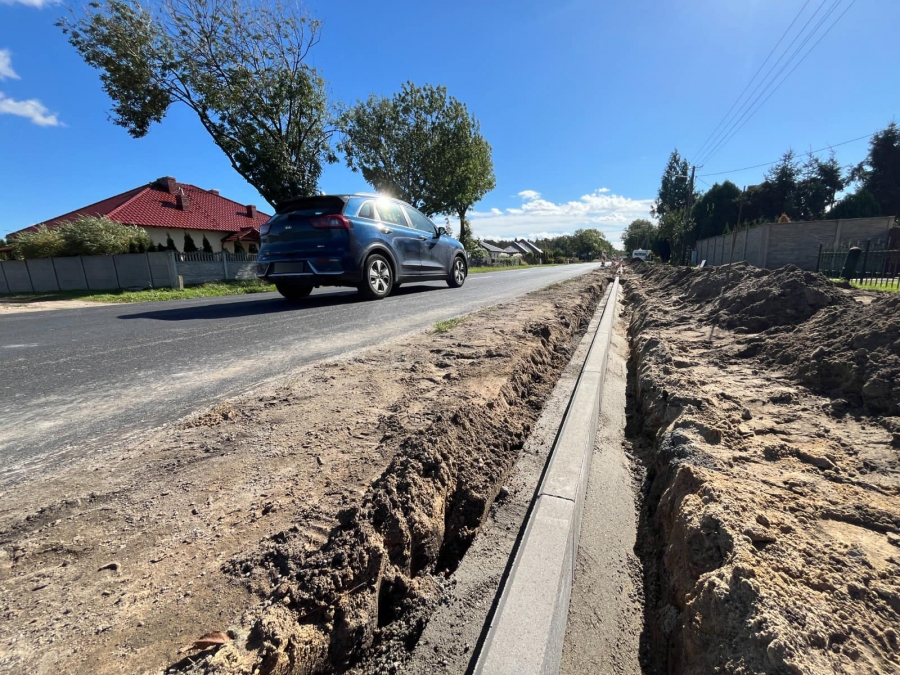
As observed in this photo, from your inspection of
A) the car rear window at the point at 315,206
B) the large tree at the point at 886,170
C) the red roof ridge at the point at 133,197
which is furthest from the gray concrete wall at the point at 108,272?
the large tree at the point at 886,170

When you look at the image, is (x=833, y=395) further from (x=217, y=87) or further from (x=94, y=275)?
(x=217, y=87)

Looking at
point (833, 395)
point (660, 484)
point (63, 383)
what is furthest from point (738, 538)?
point (63, 383)

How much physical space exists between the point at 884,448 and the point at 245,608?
9.80 ft

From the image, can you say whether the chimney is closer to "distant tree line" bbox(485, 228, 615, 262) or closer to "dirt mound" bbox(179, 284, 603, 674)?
"dirt mound" bbox(179, 284, 603, 674)

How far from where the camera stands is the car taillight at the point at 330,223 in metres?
5.80

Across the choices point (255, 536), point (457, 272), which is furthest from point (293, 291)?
point (255, 536)

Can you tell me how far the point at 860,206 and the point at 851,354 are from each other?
4630 centimetres

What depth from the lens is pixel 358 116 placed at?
30.1m

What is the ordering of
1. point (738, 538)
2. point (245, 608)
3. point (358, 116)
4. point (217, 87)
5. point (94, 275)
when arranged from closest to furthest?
1. point (245, 608)
2. point (738, 538)
3. point (94, 275)
4. point (217, 87)
5. point (358, 116)

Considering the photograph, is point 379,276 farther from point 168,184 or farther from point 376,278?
point 168,184

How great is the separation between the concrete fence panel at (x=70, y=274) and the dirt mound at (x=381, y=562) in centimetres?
2022

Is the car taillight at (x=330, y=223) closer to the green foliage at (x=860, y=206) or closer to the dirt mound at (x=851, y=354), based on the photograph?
the dirt mound at (x=851, y=354)

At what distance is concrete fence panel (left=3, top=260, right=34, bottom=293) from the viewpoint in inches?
631

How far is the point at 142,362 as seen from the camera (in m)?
3.12
